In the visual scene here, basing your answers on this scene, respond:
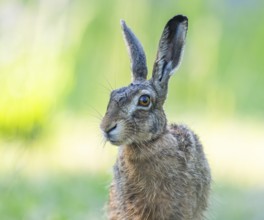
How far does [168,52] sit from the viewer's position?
22.1 feet

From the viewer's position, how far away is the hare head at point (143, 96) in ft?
20.3

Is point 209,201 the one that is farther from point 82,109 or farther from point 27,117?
point 82,109

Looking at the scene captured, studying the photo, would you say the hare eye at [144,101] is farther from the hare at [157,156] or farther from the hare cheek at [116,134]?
the hare cheek at [116,134]

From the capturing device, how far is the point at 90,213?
27.4 ft

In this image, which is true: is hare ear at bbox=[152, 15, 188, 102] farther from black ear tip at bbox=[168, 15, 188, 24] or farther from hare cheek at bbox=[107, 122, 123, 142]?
hare cheek at bbox=[107, 122, 123, 142]

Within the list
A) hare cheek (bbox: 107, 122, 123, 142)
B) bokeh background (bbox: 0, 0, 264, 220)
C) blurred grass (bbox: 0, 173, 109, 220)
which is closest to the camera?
hare cheek (bbox: 107, 122, 123, 142)

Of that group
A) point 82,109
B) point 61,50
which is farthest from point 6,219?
point 82,109

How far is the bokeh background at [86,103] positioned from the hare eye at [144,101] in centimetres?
118

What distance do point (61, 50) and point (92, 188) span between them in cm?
113

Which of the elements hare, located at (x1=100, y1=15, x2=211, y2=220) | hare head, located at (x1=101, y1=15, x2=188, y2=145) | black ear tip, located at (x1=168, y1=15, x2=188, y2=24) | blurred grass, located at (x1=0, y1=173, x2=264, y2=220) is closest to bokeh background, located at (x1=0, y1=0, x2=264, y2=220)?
blurred grass, located at (x1=0, y1=173, x2=264, y2=220)

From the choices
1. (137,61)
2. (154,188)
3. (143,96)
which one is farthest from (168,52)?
(154,188)

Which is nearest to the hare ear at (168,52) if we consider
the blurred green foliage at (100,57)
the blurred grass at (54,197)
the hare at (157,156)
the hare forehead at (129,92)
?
the hare at (157,156)

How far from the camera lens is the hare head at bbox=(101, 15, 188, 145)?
6.19 meters

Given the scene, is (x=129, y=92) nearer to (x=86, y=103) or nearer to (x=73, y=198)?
(x=73, y=198)
